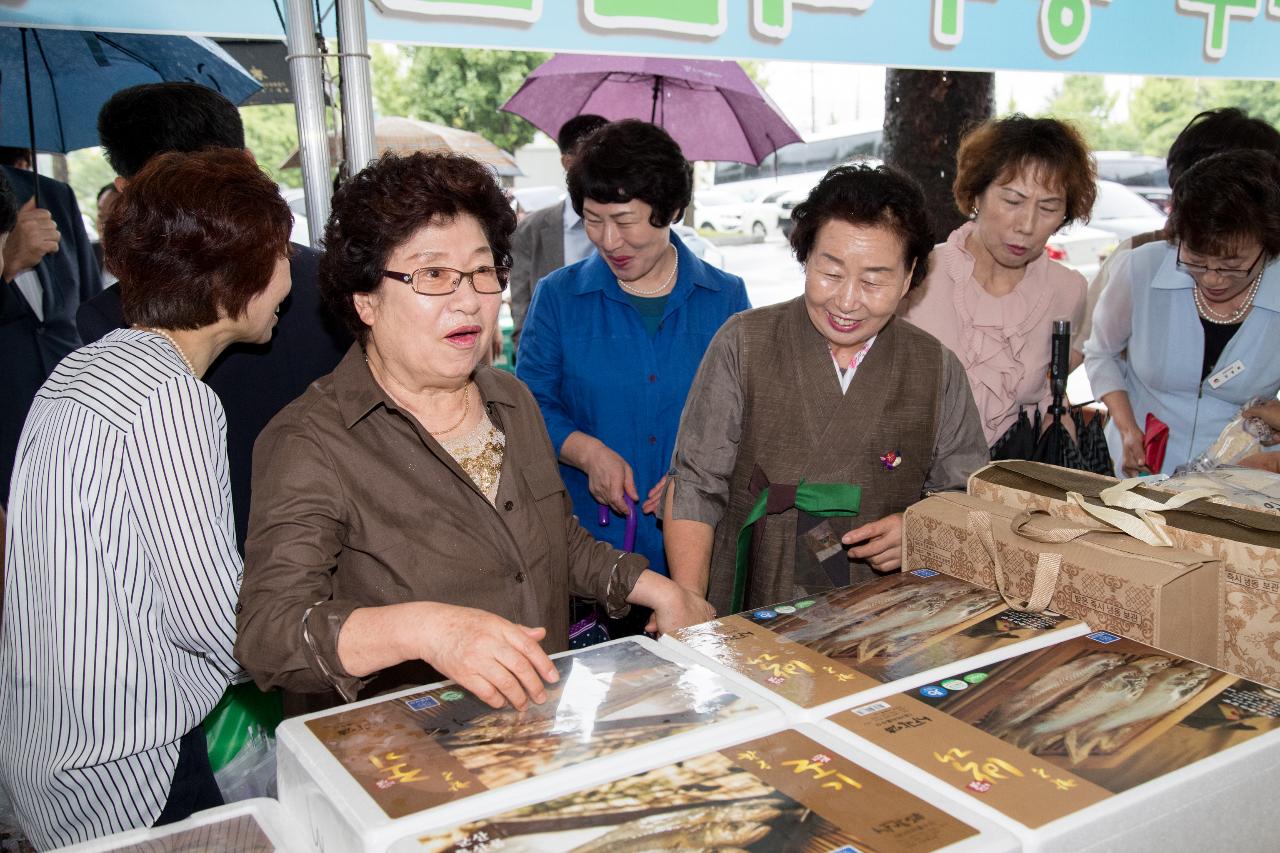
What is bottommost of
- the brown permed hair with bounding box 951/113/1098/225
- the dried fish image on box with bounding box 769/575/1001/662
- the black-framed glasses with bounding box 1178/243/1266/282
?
the dried fish image on box with bounding box 769/575/1001/662

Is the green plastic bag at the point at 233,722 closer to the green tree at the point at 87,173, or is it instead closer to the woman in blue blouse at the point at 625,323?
the woman in blue blouse at the point at 625,323

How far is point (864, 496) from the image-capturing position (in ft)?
6.28

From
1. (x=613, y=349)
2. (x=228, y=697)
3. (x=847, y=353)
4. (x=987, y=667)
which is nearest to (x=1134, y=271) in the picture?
(x=847, y=353)

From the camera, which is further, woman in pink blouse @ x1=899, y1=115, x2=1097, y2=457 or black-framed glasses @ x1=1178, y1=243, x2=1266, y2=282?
woman in pink blouse @ x1=899, y1=115, x2=1097, y2=457

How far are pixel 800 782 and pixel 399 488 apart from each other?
30.7 inches

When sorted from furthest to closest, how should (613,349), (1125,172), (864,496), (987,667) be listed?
(1125,172) → (613,349) → (864,496) → (987,667)

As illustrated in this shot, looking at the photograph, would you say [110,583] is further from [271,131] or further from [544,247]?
[271,131]

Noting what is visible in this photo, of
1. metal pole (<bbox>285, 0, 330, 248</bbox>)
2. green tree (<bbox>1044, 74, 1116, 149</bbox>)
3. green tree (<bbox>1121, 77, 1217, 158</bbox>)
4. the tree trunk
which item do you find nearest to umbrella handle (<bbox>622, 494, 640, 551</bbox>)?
metal pole (<bbox>285, 0, 330, 248</bbox>)

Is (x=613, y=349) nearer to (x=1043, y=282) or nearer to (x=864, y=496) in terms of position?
(x=864, y=496)

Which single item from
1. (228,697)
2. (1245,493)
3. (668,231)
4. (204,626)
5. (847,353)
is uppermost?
(668,231)

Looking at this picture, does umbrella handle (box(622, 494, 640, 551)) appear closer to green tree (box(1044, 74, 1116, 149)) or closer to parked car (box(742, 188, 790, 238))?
parked car (box(742, 188, 790, 238))

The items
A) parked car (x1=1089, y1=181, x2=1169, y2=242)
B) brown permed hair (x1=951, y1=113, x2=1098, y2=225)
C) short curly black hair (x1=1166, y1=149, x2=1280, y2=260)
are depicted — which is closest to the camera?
short curly black hair (x1=1166, y1=149, x2=1280, y2=260)

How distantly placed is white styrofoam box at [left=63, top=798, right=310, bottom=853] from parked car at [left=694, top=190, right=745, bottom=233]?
13846mm

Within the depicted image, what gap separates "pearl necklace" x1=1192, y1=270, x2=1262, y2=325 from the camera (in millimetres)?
2490
